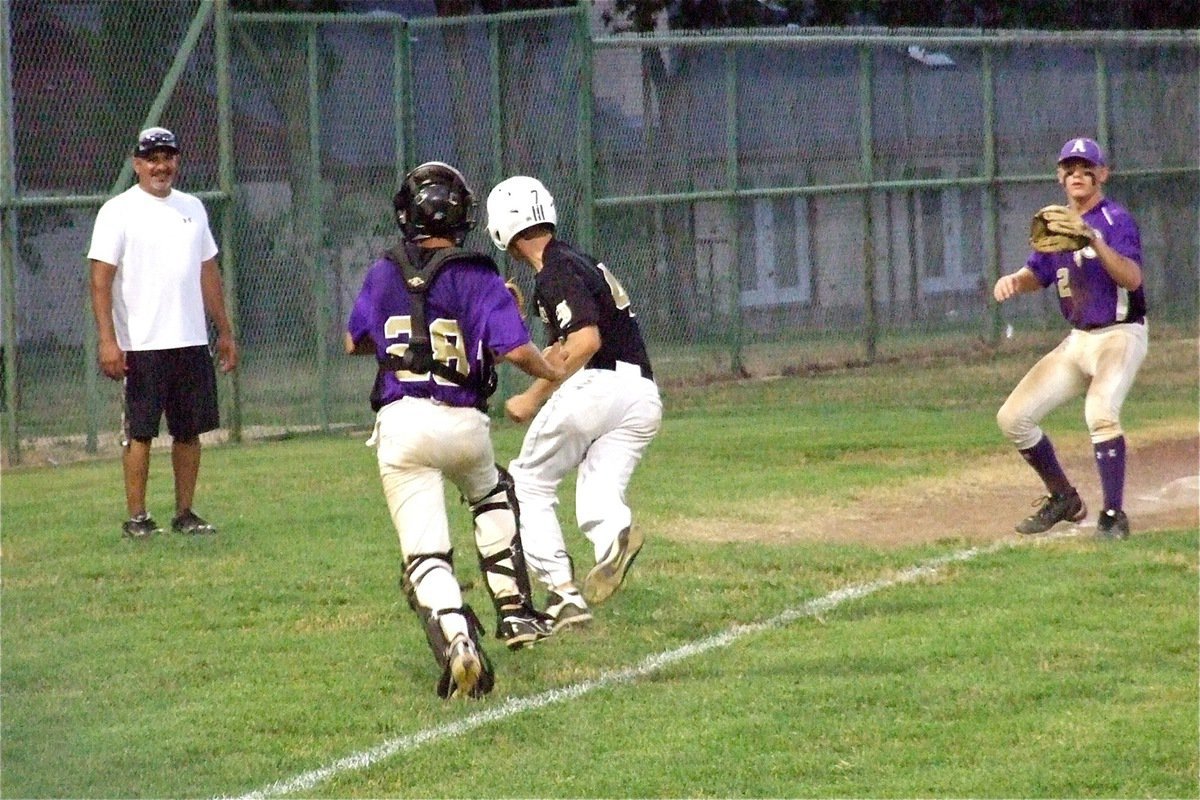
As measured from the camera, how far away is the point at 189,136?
1537 cm

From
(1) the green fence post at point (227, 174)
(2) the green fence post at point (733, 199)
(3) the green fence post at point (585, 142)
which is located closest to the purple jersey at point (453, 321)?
(1) the green fence post at point (227, 174)

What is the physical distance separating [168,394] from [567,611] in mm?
3508

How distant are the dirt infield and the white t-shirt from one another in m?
2.90

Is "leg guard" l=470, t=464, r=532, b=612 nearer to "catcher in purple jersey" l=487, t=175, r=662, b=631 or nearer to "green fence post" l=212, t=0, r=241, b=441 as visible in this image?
"catcher in purple jersey" l=487, t=175, r=662, b=631

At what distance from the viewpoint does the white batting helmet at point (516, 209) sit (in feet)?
26.5

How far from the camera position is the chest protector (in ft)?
23.0

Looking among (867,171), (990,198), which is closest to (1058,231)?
(867,171)

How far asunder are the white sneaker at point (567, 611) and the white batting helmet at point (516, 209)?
1.47 meters

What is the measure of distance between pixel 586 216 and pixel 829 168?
11.9 feet

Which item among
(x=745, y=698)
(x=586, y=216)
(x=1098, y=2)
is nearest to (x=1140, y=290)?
(x=745, y=698)

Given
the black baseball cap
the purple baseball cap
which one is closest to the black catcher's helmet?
the black baseball cap

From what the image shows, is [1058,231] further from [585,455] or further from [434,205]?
[434,205]

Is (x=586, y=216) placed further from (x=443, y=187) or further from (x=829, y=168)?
(x=443, y=187)

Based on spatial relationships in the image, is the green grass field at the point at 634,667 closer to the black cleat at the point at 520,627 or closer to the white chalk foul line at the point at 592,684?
the white chalk foul line at the point at 592,684
